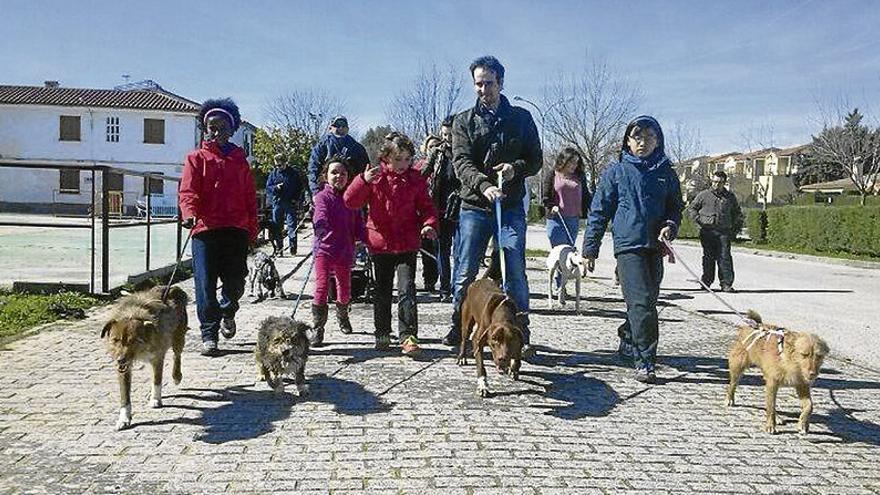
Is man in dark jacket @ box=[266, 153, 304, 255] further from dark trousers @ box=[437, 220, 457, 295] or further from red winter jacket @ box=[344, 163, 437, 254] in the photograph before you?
red winter jacket @ box=[344, 163, 437, 254]

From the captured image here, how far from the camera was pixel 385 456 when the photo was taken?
4.21 metres

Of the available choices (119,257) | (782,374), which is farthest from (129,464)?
(119,257)

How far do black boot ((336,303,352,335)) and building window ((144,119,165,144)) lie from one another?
48268mm

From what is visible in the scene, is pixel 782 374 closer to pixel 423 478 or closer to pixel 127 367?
pixel 423 478

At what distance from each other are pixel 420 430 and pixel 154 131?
5202 cm

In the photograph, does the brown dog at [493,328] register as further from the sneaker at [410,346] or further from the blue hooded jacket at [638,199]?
the blue hooded jacket at [638,199]

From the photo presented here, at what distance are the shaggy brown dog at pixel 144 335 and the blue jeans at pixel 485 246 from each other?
7.85ft

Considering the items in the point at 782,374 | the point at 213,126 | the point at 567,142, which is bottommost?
the point at 782,374

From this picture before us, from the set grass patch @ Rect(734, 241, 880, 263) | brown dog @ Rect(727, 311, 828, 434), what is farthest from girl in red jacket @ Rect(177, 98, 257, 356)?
grass patch @ Rect(734, 241, 880, 263)

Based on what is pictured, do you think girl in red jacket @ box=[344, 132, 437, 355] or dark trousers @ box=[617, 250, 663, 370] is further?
girl in red jacket @ box=[344, 132, 437, 355]

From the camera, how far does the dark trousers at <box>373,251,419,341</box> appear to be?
681cm

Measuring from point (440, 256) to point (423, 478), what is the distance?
20.4ft

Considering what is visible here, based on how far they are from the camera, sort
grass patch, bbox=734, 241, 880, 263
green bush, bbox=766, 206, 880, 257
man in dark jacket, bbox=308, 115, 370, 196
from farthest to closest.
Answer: green bush, bbox=766, 206, 880, 257 → grass patch, bbox=734, 241, 880, 263 → man in dark jacket, bbox=308, 115, 370, 196

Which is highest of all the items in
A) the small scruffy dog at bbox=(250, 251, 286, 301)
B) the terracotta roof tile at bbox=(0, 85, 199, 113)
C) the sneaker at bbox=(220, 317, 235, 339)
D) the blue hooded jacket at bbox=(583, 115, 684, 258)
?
the terracotta roof tile at bbox=(0, 85, 199, 113)
